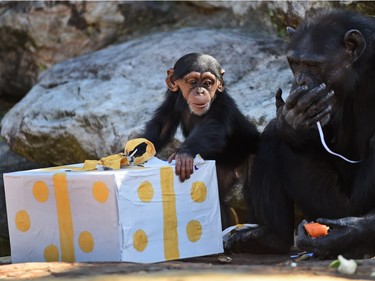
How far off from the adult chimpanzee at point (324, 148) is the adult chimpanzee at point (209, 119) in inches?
9.7

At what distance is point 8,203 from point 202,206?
92cm

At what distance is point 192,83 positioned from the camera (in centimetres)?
488

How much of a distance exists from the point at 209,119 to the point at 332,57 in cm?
83

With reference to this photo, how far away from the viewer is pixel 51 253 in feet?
13.5

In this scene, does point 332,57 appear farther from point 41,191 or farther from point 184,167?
point 41,191

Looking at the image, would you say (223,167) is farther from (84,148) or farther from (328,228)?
(84,148)

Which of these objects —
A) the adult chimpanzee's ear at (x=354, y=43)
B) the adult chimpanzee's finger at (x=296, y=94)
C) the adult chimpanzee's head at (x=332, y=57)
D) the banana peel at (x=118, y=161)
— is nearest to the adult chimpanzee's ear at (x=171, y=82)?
the banana peel at (x=118, y=161)

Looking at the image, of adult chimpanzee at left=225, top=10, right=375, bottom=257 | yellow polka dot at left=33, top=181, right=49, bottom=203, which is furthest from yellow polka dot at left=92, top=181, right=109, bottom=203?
adult chimpanzee at left=225, top=10, right=375, bottom=257

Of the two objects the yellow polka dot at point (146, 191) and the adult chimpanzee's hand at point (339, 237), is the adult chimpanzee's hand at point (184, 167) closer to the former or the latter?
the yellow polka dot at point (146, 191)

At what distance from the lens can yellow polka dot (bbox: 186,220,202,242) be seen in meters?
4.20

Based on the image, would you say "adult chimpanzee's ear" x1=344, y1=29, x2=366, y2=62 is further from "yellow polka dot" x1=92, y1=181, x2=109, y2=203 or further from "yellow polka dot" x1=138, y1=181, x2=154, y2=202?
"yellow polka dot" x1=92, y1=181, x2=109, y2=203

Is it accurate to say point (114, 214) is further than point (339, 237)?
No

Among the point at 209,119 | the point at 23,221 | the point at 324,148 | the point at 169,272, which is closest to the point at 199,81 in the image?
the point at 209,119

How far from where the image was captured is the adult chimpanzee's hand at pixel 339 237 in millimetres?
4109
